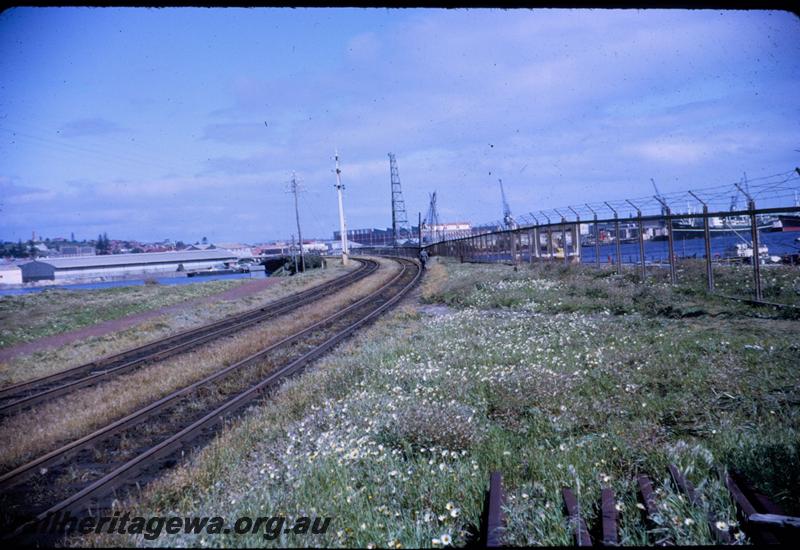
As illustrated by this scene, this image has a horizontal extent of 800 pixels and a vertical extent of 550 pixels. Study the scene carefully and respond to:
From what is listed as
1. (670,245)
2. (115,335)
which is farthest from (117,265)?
(670,245)

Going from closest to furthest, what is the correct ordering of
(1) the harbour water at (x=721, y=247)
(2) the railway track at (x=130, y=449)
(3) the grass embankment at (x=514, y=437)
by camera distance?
(3) the grass embankment at (x=514, y=437)
(2) the railway track at (x=130, y=449)
(1) the harbour water at (x=721, y=247)

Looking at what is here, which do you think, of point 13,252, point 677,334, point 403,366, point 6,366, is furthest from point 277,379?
point 13,252

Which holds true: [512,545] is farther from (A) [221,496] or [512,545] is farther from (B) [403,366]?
(B) [403,366]

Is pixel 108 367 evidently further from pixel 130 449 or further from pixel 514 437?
pixel 514 437

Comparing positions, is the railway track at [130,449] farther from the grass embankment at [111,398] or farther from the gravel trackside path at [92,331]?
the gravel trackside path at [92,331]

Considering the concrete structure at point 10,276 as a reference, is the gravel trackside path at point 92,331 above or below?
below

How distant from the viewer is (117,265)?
88.2 meters

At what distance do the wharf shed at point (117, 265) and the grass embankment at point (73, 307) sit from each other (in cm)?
4321

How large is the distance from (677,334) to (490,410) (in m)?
4.85

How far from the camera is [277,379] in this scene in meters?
10.8

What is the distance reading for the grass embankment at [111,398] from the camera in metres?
8.09

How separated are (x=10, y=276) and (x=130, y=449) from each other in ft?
236

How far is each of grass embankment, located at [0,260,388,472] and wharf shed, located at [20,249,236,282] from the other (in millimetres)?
73171

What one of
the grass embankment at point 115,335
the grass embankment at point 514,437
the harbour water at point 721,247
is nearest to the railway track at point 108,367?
the grass embankment at point 115,335
